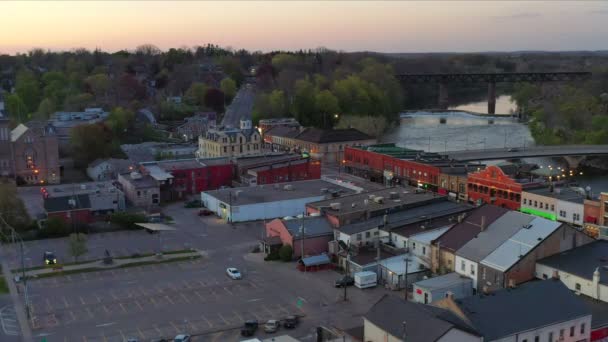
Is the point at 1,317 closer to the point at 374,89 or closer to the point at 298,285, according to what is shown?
the point at 298,285

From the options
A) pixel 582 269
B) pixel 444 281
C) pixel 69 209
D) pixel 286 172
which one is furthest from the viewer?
pixel 286 172

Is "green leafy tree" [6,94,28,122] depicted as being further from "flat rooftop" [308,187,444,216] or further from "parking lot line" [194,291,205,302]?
"parking lot line" [194,291,205,302]

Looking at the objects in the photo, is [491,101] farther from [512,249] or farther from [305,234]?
[512,249]

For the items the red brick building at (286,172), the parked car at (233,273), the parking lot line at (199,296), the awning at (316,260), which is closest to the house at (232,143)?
the red brick building at (286,172)

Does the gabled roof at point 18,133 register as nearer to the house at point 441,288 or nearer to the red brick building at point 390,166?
the red brick building at point 390,166

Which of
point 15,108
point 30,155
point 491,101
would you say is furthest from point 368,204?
point 491,101
